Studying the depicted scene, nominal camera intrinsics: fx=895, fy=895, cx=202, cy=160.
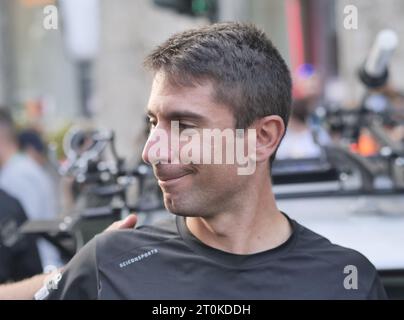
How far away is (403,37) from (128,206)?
1180 cm

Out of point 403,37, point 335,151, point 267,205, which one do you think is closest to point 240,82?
point 267,205

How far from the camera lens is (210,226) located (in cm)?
238

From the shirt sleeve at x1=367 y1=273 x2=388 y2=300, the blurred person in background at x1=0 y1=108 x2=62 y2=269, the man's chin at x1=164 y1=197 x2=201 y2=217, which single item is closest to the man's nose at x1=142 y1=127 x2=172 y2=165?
the man's chin at x1=164 y1=197 x2=201 y2=217

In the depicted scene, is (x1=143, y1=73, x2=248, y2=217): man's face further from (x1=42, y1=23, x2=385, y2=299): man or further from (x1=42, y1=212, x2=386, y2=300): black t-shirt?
(x1=42, y1=212, x2=386, y2=300): black t-shirt

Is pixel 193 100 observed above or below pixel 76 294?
above

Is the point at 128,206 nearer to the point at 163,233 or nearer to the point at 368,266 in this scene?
the point at 163,233

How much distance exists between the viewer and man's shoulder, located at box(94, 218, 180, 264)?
2350 mm

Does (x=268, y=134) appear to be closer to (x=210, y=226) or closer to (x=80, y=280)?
(x=210, y=226)

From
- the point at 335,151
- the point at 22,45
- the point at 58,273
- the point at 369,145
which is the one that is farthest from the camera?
the point at 22,45

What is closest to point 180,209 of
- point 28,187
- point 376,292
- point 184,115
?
point 184,115

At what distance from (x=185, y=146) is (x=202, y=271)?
322 mm

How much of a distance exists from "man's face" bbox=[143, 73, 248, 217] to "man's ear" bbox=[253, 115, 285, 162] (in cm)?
14

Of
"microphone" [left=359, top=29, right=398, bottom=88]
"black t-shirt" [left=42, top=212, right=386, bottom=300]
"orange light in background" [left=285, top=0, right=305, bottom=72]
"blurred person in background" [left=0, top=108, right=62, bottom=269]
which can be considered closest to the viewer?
"black t-shirt" [left=42, top=212, right=386, bottom=300]

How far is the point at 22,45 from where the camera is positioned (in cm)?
2784
